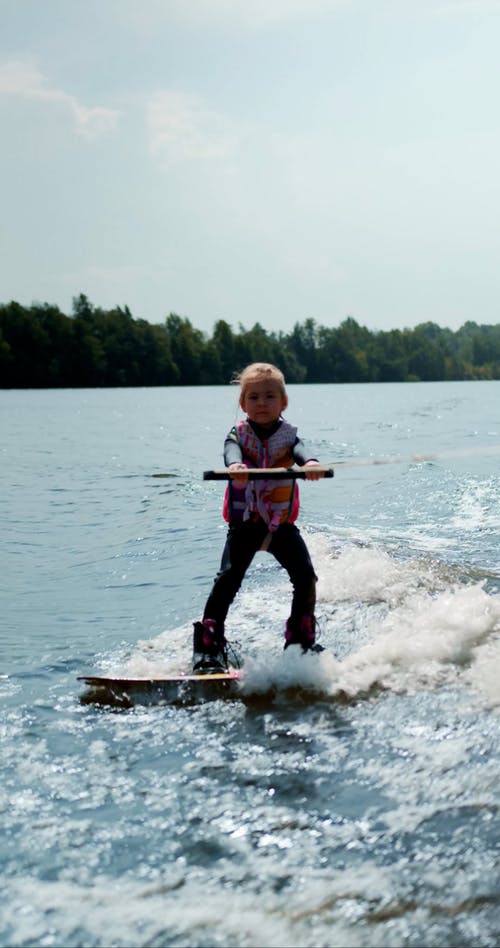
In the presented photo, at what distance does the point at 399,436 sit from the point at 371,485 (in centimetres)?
1622

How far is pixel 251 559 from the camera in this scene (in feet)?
20.1

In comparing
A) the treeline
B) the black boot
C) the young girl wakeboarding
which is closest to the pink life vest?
the young girl wakeboarding

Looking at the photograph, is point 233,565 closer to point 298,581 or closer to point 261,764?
point 298,581

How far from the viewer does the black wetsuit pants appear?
20.0ft

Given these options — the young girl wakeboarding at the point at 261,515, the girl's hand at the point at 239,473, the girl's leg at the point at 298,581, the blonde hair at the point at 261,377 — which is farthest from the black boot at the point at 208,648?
the blonde hair at the point at 261,377

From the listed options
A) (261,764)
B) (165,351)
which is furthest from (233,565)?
(165,351)

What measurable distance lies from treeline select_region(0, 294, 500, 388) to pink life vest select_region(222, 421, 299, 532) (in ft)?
333

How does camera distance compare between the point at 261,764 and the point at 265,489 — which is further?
the point at 265,489

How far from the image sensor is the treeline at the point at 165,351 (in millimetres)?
108188

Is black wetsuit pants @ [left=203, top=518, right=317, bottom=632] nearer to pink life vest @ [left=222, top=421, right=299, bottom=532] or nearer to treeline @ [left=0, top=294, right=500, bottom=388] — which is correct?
pink life vest @ [left=222, top=421, right=299, bottom=532]

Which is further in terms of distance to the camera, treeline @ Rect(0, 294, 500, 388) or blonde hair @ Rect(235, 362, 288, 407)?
treeline @ Rect(0, 294, 500, 388)

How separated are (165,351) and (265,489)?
114968 millimetres

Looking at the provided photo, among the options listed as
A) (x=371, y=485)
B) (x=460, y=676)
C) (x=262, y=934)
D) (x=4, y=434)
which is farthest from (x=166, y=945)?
(x=4, y=434)

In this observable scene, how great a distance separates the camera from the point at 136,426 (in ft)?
137
